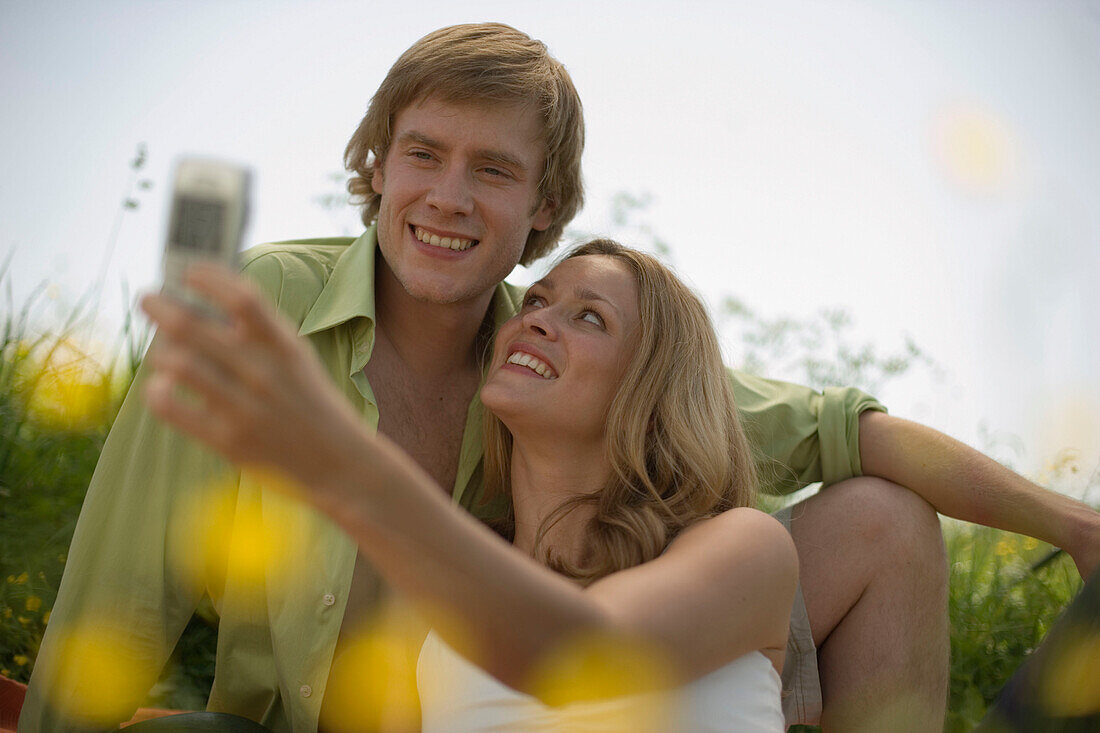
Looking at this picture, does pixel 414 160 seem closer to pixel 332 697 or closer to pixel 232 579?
pixel 232 579

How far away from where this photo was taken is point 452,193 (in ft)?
9.22

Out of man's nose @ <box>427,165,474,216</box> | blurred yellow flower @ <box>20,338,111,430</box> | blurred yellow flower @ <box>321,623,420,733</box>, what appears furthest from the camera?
blurred yellow flower @ <box>20,338,111,430</box>

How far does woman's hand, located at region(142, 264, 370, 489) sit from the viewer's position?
3.13 ft

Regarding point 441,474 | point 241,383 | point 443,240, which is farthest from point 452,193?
point 241,383

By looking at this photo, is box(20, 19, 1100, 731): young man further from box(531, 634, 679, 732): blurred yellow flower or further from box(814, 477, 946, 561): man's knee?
box(531, 634, 679, 732): blurred yellow flower

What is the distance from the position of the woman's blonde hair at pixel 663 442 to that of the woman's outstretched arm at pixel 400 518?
1.65 feet

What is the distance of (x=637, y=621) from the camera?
60.5 inches

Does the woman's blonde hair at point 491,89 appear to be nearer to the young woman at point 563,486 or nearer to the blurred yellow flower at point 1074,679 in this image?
the young woman at point 563,486

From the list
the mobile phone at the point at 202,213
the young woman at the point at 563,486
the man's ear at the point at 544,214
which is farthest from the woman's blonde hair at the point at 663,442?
the mobile phone at the point at 202,213

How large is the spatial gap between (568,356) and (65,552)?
6.50 ft

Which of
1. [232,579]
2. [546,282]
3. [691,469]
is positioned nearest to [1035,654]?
[691,469]

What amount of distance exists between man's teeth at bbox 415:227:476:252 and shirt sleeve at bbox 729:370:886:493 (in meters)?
0.93

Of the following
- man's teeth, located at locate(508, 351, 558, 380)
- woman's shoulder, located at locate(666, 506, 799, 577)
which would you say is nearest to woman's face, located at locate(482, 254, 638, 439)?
man's teeth, located at locate(508, 351, 558, 380)

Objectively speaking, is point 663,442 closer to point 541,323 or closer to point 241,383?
point 541,323
